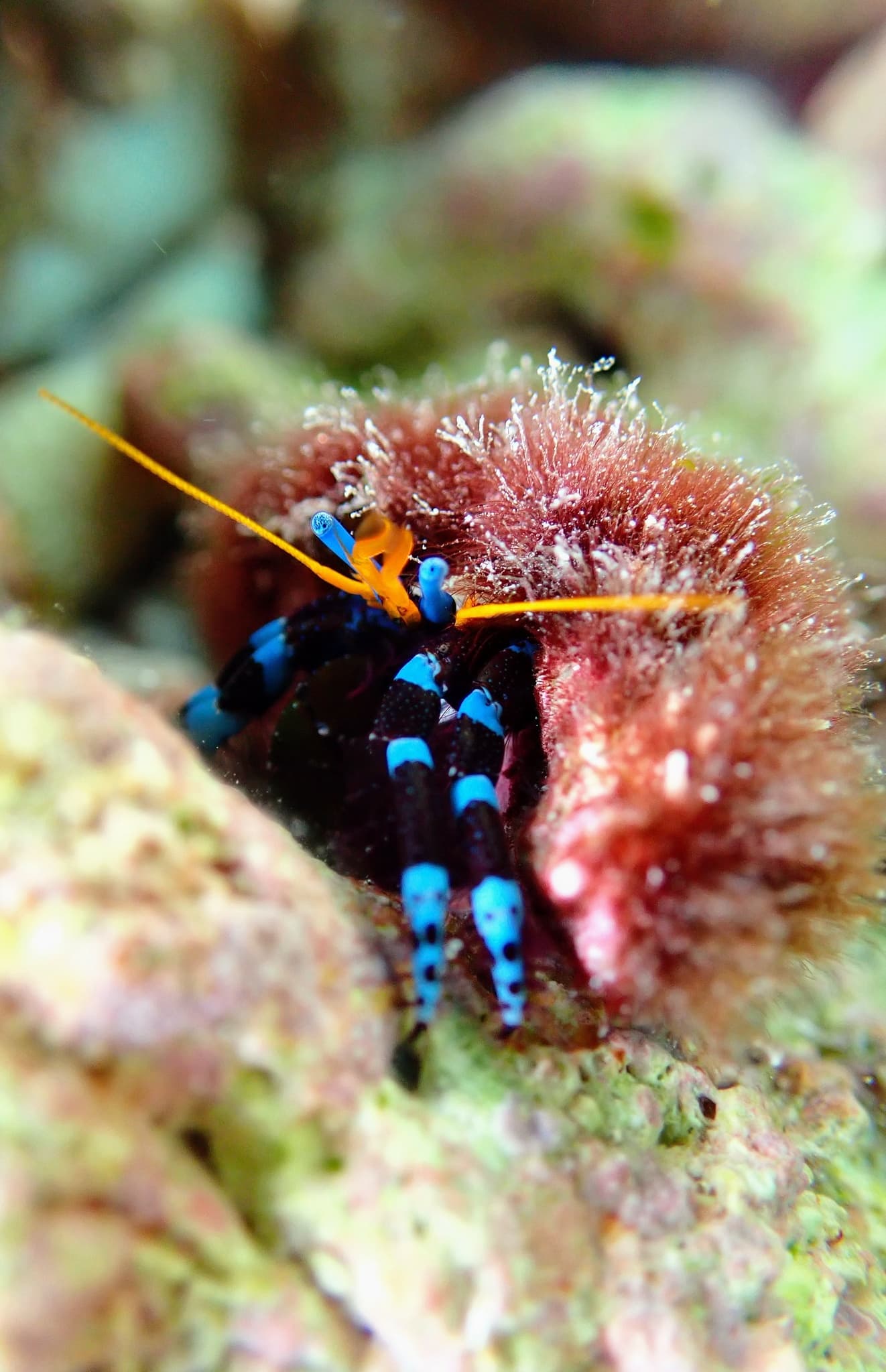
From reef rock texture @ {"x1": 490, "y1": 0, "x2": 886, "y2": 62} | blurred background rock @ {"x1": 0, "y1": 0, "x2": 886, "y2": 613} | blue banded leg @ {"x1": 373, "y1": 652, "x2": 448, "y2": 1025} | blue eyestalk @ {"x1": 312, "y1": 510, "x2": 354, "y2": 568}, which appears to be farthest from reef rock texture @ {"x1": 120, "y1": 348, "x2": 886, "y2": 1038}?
reef rock texture @ {"x1": 490, "y1": 0, "x2": 886, "y2": 62}

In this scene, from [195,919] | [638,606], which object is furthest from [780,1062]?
[195,919]

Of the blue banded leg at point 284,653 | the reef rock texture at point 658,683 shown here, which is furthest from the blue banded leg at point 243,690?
the reef rock texture at point 658,683

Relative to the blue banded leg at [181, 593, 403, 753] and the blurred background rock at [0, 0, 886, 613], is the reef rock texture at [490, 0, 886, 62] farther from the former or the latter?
the blue banded leg at [181, 593, 403, 753]

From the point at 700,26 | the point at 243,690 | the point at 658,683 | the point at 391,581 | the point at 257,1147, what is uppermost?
the point at 700,26

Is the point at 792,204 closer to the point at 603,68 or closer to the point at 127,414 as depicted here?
the point at 603,68

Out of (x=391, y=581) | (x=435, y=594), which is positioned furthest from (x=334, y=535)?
(x=435, y=594)

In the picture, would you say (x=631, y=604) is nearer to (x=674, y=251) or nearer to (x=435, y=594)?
(x=435, y=594)

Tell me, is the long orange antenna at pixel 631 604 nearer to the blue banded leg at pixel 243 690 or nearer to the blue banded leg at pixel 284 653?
the blue banded leg at pixel 284 653
